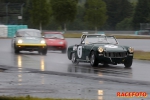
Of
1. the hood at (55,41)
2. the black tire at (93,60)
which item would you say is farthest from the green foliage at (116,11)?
the black tire at (93,60)

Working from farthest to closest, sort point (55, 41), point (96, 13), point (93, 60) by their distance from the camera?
1. point (96, 13)
2. point (55, 41)
3. point (93, 60)

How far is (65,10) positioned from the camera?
9125 centimetres

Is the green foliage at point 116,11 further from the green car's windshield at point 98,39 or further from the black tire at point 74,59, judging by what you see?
the green car's windshield at point 98,39

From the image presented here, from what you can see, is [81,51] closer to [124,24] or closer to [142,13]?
[142,13]

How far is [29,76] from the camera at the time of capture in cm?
1525

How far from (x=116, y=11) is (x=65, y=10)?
41.5m

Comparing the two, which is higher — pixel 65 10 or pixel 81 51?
pixel 65 10

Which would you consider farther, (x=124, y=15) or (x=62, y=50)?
(x=124, y=15)

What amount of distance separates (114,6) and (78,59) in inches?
4402

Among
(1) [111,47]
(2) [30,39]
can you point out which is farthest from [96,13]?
(1) [111,47]

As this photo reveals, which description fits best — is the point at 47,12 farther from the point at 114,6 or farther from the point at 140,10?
the point at 114,6

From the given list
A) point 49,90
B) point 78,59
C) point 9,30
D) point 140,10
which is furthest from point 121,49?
point 140,10

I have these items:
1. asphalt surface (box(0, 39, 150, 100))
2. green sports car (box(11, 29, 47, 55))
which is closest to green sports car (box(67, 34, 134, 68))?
asphalt surface (box(0, 39, 150, 100))

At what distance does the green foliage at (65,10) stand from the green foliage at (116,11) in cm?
3734
